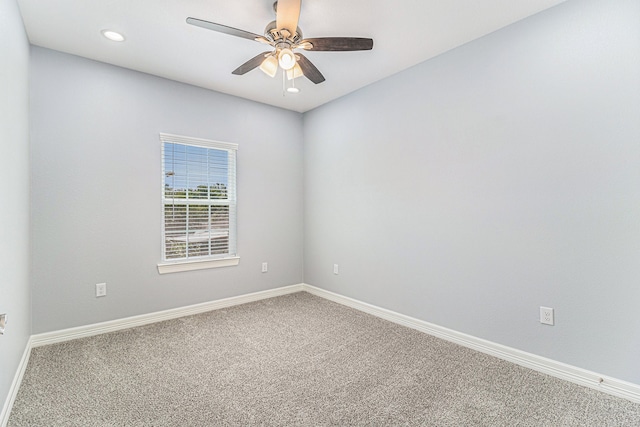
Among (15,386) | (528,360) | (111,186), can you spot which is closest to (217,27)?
(111,186)

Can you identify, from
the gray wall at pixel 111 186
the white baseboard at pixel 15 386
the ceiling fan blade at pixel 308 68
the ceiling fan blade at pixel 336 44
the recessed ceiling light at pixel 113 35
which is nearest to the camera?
the white baseboard at pixel 15 386

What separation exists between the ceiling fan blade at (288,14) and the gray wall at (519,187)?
1.56 metres

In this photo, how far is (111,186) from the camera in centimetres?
310

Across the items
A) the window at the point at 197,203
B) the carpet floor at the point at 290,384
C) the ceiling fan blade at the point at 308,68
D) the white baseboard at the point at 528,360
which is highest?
the ceiling fan blade at the point at 308,68

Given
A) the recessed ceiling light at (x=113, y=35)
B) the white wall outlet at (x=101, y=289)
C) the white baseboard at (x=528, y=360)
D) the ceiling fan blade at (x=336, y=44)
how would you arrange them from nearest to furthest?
1. the white baseboard at (x=528, y=360)
2. the ceiling fan blade at (x=336, y=44)
3. the recessed ceiling light at (x=113, y=35)
4. the white wall outlet at (x=101, y=289)

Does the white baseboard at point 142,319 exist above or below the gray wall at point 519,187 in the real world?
below

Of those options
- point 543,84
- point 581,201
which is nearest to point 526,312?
point 581,201

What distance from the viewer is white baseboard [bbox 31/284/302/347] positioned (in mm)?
2787

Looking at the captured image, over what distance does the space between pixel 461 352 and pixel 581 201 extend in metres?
1.45

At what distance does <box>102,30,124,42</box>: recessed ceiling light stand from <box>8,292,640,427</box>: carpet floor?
2.62 meters

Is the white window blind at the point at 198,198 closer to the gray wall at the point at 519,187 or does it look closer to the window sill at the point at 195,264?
the window sill at the point at 195,264

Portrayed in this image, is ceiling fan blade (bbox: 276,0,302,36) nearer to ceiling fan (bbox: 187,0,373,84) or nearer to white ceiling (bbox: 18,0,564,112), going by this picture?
ceiling fan (bbox: 187,0,373,84)

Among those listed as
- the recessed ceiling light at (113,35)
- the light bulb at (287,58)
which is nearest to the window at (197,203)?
the recessed ceiling light at (113,35)

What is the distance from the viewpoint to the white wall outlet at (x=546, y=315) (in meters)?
2.28
